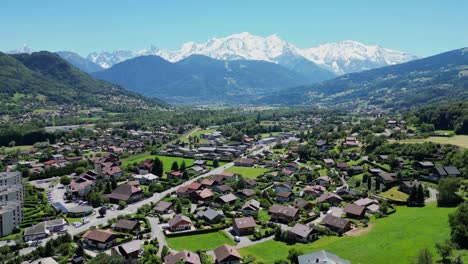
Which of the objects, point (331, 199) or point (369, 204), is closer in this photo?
point (369, 204)

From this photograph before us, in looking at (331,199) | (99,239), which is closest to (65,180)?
(99,239)

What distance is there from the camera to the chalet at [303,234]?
45.7m

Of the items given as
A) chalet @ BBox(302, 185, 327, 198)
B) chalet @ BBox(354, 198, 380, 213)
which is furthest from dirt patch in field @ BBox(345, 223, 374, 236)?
chalet @ BBox(302, 185, 327, 198)

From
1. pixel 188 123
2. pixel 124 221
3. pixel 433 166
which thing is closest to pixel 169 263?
pixel 124 221

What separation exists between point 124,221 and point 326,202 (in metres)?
30.0

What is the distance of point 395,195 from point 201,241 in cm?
3330

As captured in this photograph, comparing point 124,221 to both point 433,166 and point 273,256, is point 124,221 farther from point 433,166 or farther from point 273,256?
point 433,166

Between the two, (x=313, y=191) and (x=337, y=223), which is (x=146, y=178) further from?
(x=337, y=223)

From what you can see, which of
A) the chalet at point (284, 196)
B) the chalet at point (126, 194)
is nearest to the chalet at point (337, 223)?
the chalet at point (284, 196)

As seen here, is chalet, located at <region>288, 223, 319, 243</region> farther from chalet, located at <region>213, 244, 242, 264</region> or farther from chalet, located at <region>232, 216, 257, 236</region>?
chalet, located at <region>213, 244, 242, 264</region>

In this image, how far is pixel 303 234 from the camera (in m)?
45.8

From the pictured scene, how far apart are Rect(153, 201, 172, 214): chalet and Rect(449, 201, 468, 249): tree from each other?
121 feet

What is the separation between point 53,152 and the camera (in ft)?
338

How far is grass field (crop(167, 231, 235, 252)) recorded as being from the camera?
44.7 m
